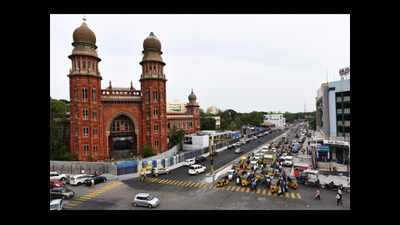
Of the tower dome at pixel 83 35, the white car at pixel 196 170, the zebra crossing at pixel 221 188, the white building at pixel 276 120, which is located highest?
the tower dome at pixel 83 35

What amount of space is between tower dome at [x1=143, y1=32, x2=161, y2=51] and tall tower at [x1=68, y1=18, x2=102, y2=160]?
10.7m

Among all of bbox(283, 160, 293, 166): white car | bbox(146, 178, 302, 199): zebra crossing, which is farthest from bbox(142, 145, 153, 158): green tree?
bbox(283, 160, 293, 166): white car

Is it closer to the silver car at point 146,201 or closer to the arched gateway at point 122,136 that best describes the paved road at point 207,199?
the silver car at point 146,201

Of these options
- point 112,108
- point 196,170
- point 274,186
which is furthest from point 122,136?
point 274,186

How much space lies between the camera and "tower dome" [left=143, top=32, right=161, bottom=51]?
43.7 meters

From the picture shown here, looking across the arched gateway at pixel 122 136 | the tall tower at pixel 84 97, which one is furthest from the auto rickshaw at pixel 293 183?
the tall tower at pixel 84 97

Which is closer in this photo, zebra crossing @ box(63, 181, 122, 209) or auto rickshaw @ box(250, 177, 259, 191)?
zebra crossing @ box(63, 181, 122, 209)

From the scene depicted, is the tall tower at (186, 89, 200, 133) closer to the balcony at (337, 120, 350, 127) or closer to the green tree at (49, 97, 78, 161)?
the green tree at (49, 97, 78, 161)

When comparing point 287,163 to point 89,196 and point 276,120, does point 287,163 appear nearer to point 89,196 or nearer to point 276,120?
point 89,196

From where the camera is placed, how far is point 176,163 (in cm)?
3744

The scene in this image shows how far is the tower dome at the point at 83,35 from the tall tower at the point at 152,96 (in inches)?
431

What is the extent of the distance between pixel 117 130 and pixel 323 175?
41642 millimetres

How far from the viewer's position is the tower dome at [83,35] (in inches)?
1474
